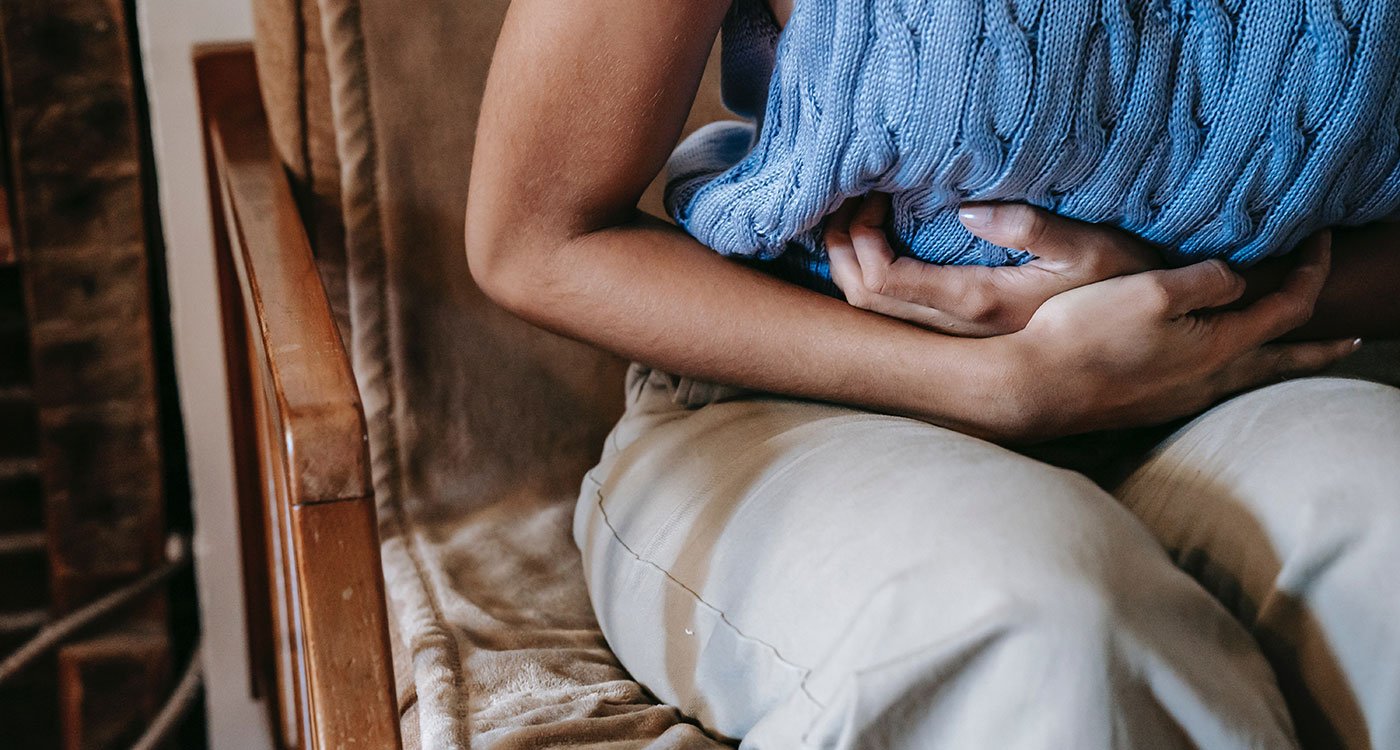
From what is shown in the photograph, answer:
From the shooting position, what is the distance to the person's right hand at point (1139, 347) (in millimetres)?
606

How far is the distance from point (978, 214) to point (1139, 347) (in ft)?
0.36

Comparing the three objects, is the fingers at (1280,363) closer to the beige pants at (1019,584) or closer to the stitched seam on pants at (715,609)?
the beige pants at (1019,584)

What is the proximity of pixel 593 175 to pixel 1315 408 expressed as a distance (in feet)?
1.23

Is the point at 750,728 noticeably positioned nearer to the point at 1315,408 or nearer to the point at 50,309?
the point at 1315,408

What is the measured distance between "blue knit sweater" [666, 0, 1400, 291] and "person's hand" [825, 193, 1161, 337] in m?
0.01

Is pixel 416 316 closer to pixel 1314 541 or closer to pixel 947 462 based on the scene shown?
pixel 947 462

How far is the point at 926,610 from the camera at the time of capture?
0.44 metres

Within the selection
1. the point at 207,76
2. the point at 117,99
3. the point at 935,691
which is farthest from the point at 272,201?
the point at 935,691

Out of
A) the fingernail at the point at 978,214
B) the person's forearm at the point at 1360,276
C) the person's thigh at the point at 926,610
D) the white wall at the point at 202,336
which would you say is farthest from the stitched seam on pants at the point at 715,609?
the white wall at the point at 202,336

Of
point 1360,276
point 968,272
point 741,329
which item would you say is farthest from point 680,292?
point 1360,276

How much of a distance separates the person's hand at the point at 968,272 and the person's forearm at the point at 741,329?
0.02 m

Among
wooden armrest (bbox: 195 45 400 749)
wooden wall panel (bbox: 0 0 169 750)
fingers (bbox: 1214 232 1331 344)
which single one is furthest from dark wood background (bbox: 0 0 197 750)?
fingers (bbox: 1214 232 1331 344)

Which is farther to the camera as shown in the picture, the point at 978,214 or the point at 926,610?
the point at 978,214

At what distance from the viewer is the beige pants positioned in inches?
17.0
